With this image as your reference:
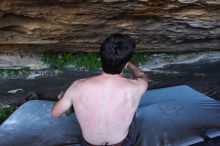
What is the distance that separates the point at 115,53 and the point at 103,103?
1.25ft

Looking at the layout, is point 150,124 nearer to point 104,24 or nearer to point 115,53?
point 115,53

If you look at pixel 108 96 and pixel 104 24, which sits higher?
pixel 104 24

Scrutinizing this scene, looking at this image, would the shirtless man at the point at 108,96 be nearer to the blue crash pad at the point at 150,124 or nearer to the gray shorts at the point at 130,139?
the gray shorts at the point at 130,139

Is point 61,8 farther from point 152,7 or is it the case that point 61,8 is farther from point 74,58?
point 74,58

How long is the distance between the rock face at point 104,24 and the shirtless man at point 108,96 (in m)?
1.03

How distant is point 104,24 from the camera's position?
164 inches

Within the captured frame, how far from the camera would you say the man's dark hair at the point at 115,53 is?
8.85ft

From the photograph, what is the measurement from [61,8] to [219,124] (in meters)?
1.89

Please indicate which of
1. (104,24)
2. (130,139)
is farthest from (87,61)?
(130,139)

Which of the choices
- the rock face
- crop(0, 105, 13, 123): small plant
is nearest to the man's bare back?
the rock face

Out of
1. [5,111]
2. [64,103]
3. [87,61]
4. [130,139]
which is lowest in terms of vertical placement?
[5,111]

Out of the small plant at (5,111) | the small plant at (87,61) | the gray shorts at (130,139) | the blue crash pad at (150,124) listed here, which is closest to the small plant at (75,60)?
the small plant at (87,61)

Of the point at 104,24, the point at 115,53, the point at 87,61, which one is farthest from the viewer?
the point at 87,61

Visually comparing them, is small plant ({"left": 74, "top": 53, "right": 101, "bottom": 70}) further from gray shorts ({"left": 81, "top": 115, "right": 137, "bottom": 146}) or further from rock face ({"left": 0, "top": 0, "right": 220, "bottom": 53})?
gray shorts ({"left": 81, "top": 115, "right": 137, "bottom": 146})
